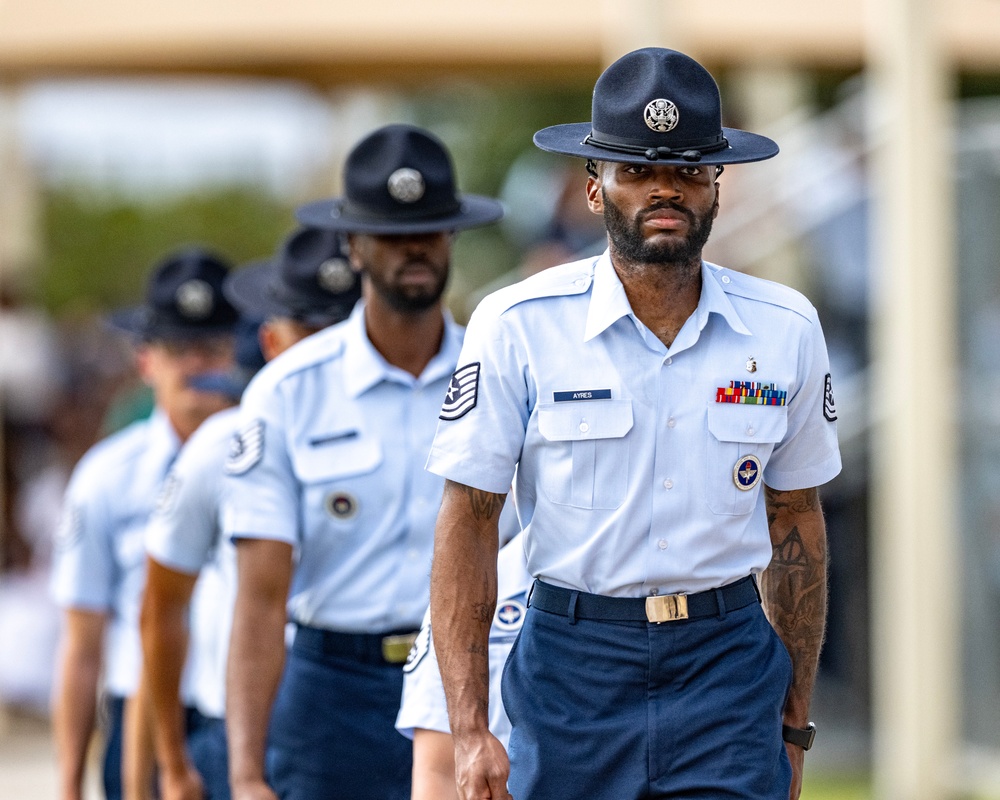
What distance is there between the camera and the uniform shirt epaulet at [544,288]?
13.2ft

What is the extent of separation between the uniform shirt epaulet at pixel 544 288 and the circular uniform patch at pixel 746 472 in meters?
0.48

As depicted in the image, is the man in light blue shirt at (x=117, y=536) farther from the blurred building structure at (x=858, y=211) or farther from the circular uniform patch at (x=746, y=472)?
the blurred building structure at (x=858, y=211)

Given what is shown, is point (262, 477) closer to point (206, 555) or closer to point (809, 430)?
point (206, 555)

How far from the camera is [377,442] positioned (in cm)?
525

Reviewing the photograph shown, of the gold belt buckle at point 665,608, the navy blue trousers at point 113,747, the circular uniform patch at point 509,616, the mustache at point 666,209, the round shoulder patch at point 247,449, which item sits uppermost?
the mustache at point 666,209

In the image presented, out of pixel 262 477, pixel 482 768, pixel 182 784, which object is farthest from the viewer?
pixel 182 784

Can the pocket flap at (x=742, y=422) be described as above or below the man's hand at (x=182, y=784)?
above

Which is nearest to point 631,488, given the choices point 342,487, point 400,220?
point 342,487

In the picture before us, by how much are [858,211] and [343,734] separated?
717 centimetres

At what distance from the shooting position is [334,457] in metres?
5.20

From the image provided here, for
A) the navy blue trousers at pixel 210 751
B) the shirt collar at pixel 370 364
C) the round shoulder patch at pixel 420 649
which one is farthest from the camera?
the navy blue trousers at pixel 210 751

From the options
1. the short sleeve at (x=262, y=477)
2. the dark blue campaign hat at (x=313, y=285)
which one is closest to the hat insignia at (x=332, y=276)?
the dark blue campaign hat at (x=313, y=285)

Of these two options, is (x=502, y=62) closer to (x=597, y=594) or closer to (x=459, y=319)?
(x=459, y=319)

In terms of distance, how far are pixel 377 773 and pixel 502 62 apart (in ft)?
26.7
